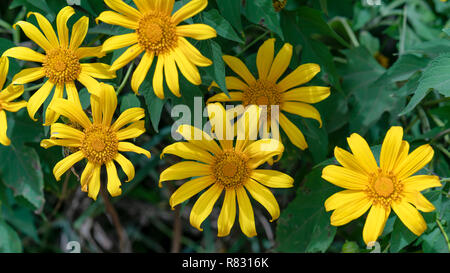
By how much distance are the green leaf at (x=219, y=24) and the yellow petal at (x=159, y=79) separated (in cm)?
14

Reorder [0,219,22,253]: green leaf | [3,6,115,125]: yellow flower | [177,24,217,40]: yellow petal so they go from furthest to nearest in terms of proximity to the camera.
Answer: [0,219,22,253]: green leaf → [3,6,115,125]: yellow flower → [177,24,217,40]: yellow petal

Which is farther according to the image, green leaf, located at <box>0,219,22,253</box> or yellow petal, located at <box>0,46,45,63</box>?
green leaf, located at <box>0,219,22,253</box>

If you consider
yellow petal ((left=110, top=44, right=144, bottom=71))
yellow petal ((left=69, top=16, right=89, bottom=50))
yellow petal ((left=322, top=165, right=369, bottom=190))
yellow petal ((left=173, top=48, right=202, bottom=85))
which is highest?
yellow petal ((left=69, top=16, right=89, bottom=50))

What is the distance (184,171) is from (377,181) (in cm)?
48

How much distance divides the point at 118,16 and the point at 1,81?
372mm

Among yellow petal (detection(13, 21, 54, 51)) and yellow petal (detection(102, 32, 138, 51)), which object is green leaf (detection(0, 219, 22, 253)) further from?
yellow petal (detection(102, 32, 138, 51))

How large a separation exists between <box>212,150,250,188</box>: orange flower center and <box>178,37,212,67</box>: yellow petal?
270 millimetres

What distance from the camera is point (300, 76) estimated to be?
1.22 metres

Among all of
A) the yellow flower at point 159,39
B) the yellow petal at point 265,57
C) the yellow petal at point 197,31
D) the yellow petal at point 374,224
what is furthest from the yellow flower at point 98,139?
the yellow petal at point 374,224

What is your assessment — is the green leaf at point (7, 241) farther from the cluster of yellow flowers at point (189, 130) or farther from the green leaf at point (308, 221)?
the green leaf at point (308, 221)

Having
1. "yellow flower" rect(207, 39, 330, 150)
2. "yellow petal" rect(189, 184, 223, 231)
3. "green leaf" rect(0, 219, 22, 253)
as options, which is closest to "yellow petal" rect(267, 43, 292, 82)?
"yellow flower" rect(207, 39, 330, 150)

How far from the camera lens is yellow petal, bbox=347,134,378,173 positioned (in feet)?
3.79

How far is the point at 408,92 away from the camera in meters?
1.32

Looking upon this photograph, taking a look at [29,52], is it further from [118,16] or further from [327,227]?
[327,227]
